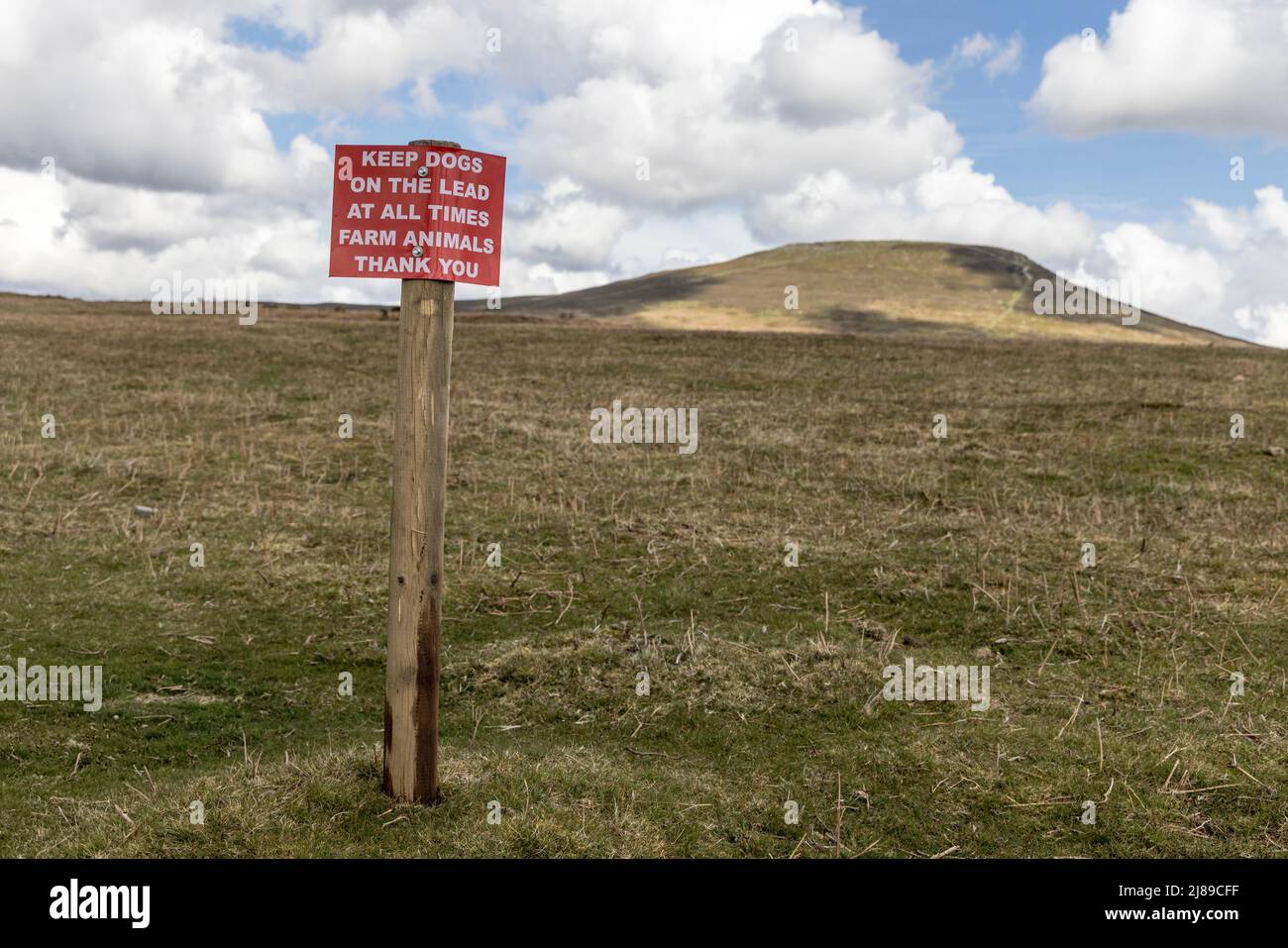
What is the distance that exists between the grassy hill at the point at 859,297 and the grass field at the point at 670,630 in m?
52.8

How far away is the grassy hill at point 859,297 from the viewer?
294 feet

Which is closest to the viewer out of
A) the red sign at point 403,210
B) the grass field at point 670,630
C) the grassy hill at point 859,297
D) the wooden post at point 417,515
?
the red sign at point 403,210

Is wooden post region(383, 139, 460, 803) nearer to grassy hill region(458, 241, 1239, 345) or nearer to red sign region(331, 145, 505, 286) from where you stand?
red sign region(331, 145, 505, 286)

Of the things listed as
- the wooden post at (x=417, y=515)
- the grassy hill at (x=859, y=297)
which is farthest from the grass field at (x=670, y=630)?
the grassy hill at (x=859, y=297)

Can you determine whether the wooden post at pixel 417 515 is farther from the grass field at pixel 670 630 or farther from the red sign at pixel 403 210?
the grass field at pixel 670 630

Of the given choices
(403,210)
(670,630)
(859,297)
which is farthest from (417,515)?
(859,297)

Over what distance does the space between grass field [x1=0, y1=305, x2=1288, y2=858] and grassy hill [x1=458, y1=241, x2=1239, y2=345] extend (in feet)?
173

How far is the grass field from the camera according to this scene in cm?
781

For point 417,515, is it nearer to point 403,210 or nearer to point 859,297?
point 403,210

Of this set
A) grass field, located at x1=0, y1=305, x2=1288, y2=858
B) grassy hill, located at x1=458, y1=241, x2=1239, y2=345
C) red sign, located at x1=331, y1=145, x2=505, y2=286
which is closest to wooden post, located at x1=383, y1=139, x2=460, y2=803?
red sign, located at x1=331, y1=145, x2=505, y2=286

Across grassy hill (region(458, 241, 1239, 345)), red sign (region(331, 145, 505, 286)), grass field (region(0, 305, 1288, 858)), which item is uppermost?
grassy hill (region(458, 241, 1239, 345))

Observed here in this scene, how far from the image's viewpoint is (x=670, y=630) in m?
12.1

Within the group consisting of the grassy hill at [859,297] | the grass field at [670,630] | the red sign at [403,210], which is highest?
the grassy hill at [859,297]
